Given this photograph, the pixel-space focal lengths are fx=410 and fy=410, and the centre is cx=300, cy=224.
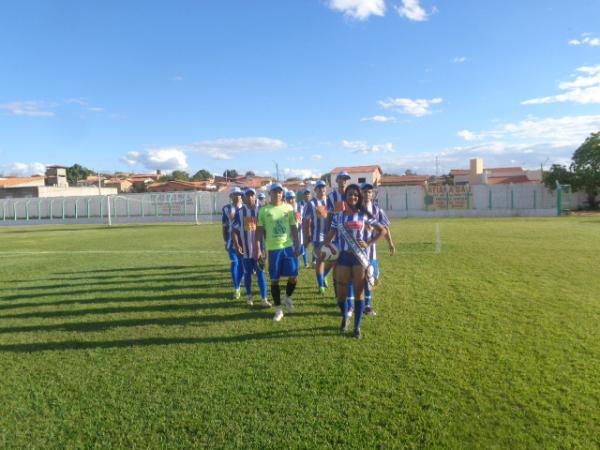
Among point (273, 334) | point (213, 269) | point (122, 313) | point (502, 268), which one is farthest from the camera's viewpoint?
point (213, 269)

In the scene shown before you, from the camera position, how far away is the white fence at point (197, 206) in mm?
32062

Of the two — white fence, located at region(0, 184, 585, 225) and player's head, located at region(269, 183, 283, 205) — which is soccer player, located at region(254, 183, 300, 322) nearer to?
player's head, located at region(269, 183, 283, 205)

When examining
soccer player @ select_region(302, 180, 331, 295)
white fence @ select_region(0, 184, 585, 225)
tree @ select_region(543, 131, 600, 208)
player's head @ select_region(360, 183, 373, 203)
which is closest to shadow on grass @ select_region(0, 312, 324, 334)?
soccer player @ select_region(302, 180, 331, 295)

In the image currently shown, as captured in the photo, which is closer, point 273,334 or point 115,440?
point 115,440

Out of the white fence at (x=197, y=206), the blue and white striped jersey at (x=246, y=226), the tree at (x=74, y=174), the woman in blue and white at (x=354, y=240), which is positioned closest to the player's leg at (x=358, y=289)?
the woman in blue and white at (x=354, y=240)

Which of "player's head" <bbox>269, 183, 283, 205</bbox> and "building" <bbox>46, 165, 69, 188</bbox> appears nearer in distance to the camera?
"player's head" <bbox>269, 183, 283, 205</bbox>

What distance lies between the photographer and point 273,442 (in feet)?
10.3

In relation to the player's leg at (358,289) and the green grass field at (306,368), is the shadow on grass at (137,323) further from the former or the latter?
the player's leg at (358,289)

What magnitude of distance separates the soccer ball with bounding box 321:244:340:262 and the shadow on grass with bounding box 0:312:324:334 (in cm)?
136

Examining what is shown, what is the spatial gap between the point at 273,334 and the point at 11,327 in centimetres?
398

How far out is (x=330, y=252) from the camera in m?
5.17

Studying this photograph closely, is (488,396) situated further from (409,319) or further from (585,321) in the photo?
(585,321)

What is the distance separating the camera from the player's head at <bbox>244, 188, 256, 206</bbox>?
6.68 m

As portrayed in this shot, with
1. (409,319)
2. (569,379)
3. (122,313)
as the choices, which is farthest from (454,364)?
(122,313)
